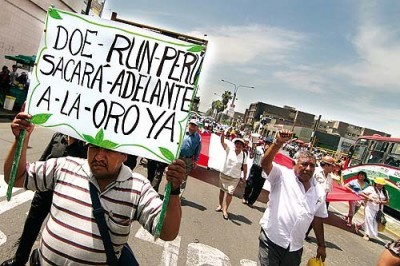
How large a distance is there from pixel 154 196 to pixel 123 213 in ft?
0.80

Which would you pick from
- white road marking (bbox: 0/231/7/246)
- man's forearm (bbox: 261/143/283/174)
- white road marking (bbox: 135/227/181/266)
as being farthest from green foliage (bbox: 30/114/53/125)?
white road marking (bbox: 135/227/181/266)

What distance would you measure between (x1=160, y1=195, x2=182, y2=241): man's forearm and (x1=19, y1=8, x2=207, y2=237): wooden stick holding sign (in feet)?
0.98

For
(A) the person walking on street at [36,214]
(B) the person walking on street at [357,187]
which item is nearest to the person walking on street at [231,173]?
(B) the person walking on street at [357,187]

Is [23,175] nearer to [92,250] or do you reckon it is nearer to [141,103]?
[92,250]

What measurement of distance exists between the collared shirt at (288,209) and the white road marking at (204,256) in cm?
181

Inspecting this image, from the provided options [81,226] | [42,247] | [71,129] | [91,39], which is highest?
[91,39]

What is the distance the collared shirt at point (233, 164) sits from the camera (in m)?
8.41

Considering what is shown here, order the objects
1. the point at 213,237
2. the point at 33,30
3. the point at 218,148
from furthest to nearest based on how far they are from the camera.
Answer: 1. the point at 33,30
2. the point at 218,148
3. the point at 213,237

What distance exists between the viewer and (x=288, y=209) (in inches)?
149

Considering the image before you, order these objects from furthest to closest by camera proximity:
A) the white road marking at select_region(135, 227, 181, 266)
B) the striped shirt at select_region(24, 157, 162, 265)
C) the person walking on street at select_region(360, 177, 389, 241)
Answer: the person walking on street at select_region(360, 177, 389, 241), the white road marking at select_region(135, 227, 181, 266), the striped shirt at select_region(24, 157, 162, 265)

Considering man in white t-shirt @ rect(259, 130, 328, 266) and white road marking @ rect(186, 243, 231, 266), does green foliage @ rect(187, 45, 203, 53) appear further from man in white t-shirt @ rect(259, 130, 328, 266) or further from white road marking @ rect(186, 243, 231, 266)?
white road marking @ rect(186, 243, 231, 266)

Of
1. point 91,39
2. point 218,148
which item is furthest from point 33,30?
point 91,39

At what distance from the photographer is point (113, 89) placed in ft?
8.17

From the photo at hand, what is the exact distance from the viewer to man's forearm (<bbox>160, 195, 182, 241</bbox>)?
231cm
